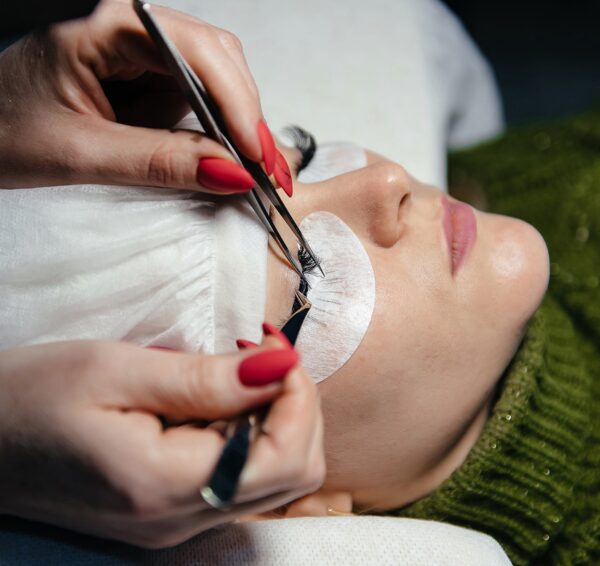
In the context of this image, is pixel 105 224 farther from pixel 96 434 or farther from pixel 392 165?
pixel 392 165

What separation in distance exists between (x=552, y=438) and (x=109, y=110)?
85 centimetres

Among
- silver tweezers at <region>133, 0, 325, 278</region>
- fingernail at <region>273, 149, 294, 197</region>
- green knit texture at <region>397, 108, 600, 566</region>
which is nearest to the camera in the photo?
silver tweezers at <region>133, 0, 325, 278</region>

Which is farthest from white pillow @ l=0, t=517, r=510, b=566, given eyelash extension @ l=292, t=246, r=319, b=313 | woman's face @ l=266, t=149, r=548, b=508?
eyelash extension @ l=292, t=246, r=319, b=313

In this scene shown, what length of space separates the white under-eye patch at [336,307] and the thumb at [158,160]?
0.58 ft

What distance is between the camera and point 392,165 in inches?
38.2

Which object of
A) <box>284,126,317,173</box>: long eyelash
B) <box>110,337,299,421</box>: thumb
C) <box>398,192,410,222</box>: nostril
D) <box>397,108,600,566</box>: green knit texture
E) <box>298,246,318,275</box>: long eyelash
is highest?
<box>110,337,299,421</box>: thumb

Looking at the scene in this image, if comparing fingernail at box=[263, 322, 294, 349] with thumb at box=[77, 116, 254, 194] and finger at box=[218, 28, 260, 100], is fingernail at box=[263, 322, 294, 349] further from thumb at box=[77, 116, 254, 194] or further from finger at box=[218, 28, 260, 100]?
finger at box=[218, 28, 260, 100]

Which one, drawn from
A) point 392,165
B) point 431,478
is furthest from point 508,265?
point 431,478

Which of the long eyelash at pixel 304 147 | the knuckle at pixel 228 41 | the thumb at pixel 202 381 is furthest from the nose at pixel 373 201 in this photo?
the thumb at pixel 202 381

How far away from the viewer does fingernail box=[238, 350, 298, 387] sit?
2.10ft

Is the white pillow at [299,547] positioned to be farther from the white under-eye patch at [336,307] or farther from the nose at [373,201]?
the nose at [373,201]

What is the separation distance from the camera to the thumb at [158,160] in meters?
0.78

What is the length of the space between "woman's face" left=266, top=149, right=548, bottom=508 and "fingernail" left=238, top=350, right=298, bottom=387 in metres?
0.25

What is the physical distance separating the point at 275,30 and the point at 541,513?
1142 millimetres
